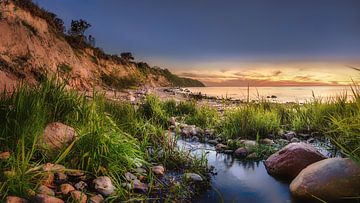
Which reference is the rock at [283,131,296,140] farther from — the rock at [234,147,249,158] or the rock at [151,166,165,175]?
the rock at [151,166,165,175]

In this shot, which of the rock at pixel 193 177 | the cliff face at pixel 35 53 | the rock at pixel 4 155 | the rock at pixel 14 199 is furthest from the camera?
the cliff face at pixel 35 53

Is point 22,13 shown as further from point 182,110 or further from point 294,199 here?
point 294,199

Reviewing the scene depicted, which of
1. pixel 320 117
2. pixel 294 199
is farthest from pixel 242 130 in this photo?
pixel 294 199

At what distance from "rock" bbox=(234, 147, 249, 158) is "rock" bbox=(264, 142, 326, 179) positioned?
97 centimetres

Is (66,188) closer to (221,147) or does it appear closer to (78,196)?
(78,196)

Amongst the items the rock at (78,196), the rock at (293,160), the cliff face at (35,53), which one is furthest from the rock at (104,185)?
the cliff face at (35,53)

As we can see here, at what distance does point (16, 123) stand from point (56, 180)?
2.79 ft

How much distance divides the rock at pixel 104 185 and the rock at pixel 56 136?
703 mm

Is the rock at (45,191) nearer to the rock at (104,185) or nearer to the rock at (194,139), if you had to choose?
the rock at (104,185)

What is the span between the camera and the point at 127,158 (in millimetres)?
4652

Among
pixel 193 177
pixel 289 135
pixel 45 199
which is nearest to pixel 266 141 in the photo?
pixel 289 135

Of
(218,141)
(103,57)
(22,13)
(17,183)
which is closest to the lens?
(17,183)

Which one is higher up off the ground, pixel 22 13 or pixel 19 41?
pixel 22 13

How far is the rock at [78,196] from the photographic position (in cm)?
354
